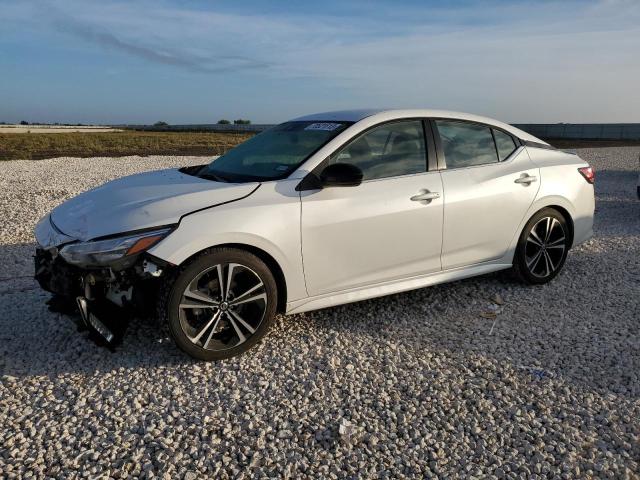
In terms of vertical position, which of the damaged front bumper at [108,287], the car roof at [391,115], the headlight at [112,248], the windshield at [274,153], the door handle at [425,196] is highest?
the car roof at [391,115]

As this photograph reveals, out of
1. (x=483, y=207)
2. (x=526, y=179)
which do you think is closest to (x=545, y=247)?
(x=526, y=179)

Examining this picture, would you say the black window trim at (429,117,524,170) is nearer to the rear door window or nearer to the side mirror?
the rear door window

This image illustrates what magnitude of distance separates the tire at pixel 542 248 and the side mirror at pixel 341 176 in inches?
79.5

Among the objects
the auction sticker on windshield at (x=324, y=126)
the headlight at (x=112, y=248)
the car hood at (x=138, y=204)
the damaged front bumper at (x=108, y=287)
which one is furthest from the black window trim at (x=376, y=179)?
the damaged front bumper at (x=108, y=287)

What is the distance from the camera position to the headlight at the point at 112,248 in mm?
3453

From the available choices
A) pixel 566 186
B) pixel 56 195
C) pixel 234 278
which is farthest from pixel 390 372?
pixel 56 195

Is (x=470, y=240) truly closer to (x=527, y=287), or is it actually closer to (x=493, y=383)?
(x=527, y=287)

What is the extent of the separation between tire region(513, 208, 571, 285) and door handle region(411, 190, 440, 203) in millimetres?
1215

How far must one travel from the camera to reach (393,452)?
2869 millimetres

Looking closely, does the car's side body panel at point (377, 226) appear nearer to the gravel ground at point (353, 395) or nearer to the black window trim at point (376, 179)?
the black window trim at point (376, 179)

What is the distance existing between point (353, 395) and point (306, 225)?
1203 mm

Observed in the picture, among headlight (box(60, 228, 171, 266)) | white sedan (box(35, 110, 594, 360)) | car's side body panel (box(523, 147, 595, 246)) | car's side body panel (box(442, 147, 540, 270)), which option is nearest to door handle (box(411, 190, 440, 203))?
white sedan (box(35, 110, 594, 360))

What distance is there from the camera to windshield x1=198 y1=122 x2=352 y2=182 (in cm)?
420

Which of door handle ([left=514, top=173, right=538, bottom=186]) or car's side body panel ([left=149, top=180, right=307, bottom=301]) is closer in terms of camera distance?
car's side body panel ([left=149, top=180, right=307, bottom=301])
